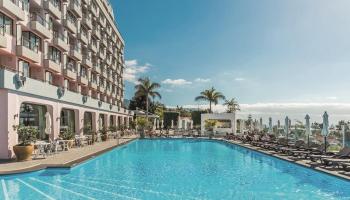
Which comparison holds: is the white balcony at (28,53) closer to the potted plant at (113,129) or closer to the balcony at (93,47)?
the balcony at (93,47)

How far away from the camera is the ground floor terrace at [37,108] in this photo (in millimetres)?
17078

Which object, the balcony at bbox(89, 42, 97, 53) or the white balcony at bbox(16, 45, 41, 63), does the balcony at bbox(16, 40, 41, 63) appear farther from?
the balcony at bbox(89, 42, 97, 53)

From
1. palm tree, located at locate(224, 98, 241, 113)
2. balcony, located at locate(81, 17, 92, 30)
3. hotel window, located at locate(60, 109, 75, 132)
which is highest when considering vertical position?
balcony, located at locate(81, 17, 92, 30)

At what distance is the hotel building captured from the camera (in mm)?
18247

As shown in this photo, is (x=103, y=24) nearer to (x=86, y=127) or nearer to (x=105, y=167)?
(x=86, y=127)

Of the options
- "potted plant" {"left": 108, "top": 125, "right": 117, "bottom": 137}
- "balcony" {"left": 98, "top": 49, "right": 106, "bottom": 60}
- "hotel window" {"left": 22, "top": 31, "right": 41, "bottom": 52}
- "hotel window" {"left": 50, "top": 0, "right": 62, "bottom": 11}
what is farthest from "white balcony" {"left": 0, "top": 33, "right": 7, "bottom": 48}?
"balcony" {"left": 98, "top": 49, "right": 106, "bottom": 60}

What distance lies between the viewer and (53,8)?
89.9 feet

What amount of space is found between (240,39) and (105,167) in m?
17.5

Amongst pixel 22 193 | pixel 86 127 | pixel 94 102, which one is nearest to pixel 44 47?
pixel 86 127

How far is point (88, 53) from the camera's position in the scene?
40406 mm

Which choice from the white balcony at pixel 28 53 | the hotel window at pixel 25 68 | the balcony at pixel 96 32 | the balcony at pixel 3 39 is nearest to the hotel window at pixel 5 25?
the balcony at pixel 3 39

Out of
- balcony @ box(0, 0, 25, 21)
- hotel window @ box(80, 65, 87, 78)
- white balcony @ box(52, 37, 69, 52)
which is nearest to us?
balcony @ box(0, 0, 25, 21)

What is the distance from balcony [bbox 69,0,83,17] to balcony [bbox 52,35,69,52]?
177 inches

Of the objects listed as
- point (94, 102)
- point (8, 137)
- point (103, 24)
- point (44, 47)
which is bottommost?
point (8, 137)
